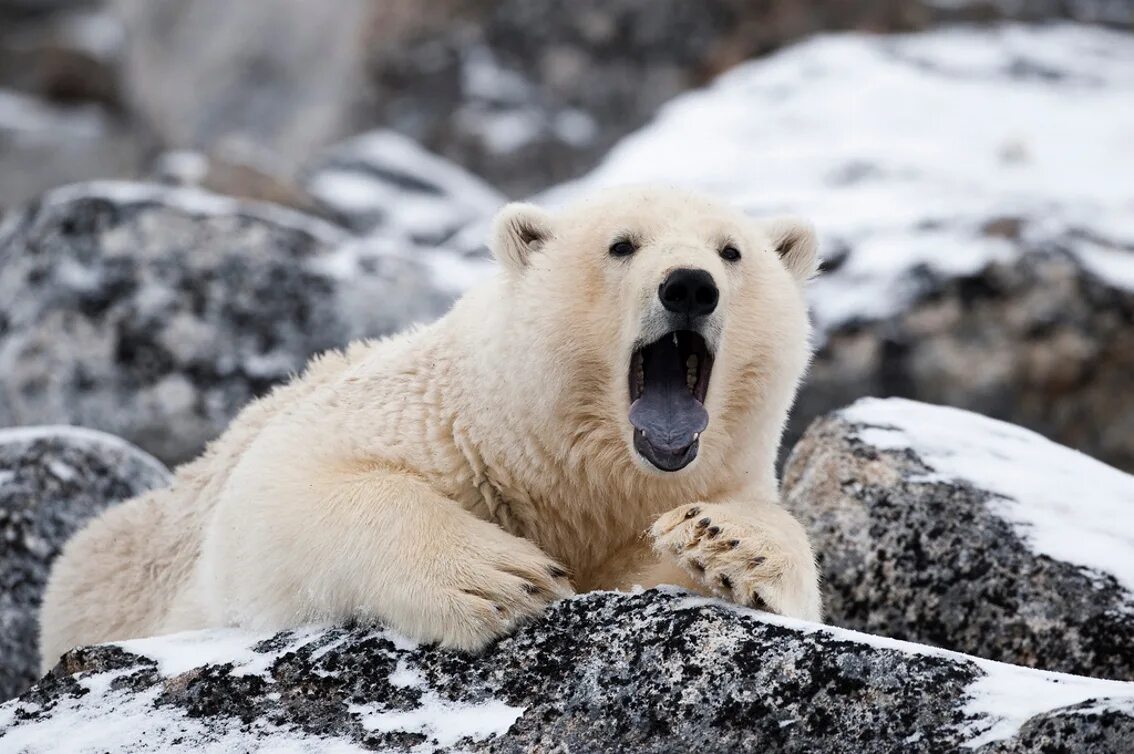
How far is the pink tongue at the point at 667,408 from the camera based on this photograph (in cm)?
378

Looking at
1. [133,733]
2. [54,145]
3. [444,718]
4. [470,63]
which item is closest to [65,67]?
[54,145]

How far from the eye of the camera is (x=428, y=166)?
1485 cm

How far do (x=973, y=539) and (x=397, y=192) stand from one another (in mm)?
10519

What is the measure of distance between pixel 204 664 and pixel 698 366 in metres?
1.58

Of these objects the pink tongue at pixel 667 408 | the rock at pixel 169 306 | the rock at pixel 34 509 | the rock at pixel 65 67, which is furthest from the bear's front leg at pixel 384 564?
the rock at pixel 65 67

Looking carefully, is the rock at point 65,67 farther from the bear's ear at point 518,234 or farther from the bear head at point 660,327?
the bear head at point 660,327

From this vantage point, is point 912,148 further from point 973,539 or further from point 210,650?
point 210,650

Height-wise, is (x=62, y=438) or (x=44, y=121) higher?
(x=44, y=121)

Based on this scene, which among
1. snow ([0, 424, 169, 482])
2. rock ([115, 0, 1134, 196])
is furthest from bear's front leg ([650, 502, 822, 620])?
rock ([115, 0, 1134, 196])

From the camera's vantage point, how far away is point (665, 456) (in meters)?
3.76

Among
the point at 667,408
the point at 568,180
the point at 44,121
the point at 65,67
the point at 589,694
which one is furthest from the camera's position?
the point at 65,67

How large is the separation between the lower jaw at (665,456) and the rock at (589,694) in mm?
456

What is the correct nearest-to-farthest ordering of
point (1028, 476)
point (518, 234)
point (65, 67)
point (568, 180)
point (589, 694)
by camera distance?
point (589, 694), point (518, 234), point (1028, 476), point (568, 180), point (65, 67)

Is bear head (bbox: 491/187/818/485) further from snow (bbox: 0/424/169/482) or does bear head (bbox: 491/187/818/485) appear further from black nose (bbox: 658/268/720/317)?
snow (bbox: 0/424/169/482)
